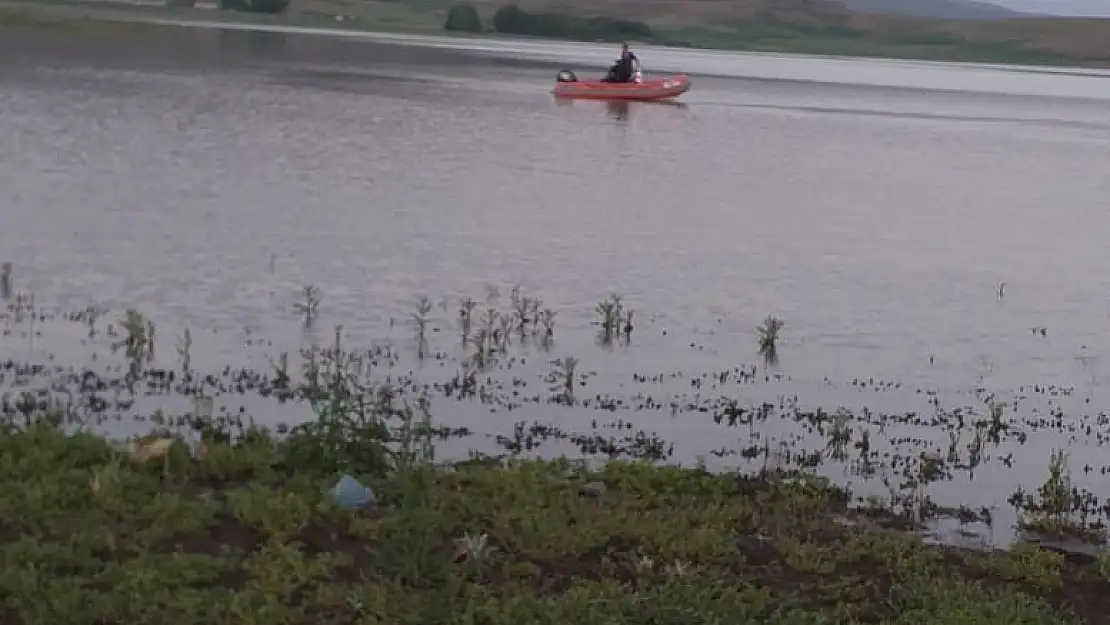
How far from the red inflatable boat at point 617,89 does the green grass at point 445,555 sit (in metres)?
Result: 41.5

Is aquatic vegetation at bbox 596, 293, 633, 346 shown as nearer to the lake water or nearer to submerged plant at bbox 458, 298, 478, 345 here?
the lake water

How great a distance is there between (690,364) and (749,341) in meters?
1.60

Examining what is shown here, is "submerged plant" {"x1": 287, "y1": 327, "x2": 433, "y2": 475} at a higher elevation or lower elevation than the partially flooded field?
higher

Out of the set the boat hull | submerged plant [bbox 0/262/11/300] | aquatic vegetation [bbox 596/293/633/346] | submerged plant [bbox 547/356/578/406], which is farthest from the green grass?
the boat hull

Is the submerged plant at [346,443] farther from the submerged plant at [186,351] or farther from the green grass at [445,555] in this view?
the submerged plant at [186,351]

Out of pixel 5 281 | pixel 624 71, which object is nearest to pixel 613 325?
pixel 5 281

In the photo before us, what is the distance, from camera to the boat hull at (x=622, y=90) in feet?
165

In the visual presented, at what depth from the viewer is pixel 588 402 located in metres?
13.1

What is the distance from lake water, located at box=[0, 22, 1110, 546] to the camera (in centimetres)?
1489

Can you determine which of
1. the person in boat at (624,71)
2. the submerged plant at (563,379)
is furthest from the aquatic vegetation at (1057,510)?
the person in boat at (624,71)

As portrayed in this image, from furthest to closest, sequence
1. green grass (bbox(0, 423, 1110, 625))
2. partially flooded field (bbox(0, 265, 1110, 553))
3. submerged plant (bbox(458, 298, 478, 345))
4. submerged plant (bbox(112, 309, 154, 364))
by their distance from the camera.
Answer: submerged plant (bbox(458, 298, 478, 345)), submerged plant (bbox(112, 309, 154, 364)), partially flooded field (bbox(0, 265, 1110, 553)), green grass (bbox(0, 423, 1110, 625))

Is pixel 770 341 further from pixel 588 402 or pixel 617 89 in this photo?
pixel 617 89

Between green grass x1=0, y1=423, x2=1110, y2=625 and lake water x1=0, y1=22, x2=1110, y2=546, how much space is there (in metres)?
2.55

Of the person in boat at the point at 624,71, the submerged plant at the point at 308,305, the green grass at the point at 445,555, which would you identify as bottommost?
the submerged plant at the point at 308,305
